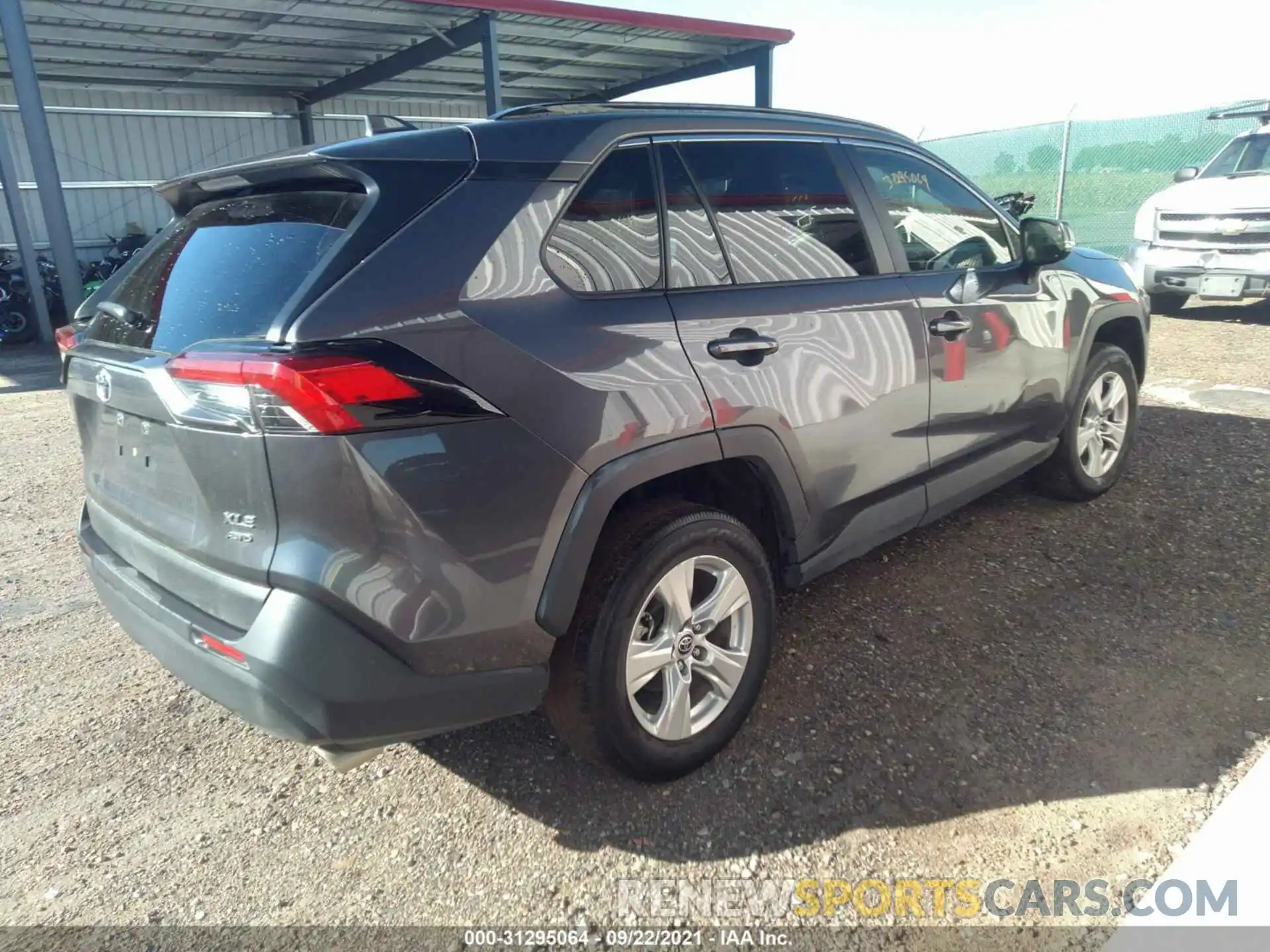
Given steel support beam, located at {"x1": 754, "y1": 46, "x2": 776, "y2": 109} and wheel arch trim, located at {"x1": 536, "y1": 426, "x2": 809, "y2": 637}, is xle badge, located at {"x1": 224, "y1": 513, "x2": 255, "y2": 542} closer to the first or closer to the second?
wheel arch trim, located at {"x1": 536, "y1": 426, "x2": 809, "y2": 637}

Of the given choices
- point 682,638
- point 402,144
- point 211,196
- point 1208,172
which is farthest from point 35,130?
point 1208,172

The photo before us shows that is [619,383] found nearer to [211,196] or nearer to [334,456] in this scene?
[334,456]

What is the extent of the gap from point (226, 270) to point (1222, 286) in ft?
32.5

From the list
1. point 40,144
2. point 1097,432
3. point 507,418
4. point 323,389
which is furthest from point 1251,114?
point 40,144

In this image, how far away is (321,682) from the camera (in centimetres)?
185

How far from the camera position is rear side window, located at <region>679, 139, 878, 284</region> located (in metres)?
2.62

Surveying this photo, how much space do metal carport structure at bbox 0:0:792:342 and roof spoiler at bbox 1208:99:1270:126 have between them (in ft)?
20.5

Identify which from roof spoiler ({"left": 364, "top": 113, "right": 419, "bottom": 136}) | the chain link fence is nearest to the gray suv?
roof spoiler ({"left": 364, "top": 113, "right": 419, "bottom": 136})

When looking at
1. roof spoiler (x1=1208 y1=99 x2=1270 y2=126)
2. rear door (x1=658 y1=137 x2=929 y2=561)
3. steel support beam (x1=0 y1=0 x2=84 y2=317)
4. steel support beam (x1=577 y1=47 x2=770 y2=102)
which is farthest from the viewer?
steel support beam (x1=577 y1=47 x2=770 y2=102)

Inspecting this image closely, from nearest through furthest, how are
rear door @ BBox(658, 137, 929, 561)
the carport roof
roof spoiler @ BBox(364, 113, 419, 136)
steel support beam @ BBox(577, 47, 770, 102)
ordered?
roof spoiler @ BBox(364, 113, 419, 136) → rear door @ BBox(658, 137, 929, 561) → the carport roof → steel support beam @ BBox(577, 47, 770, 102)

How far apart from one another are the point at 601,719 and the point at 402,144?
150 cm

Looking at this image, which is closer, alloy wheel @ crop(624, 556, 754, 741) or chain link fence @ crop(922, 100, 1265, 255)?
alloy wheel @ crop(624, 556, 754, 741)

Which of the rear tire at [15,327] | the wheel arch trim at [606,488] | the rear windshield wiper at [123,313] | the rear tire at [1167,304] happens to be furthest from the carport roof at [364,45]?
the wheel arch trim at [606,488]

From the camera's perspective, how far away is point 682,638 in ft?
8.02
